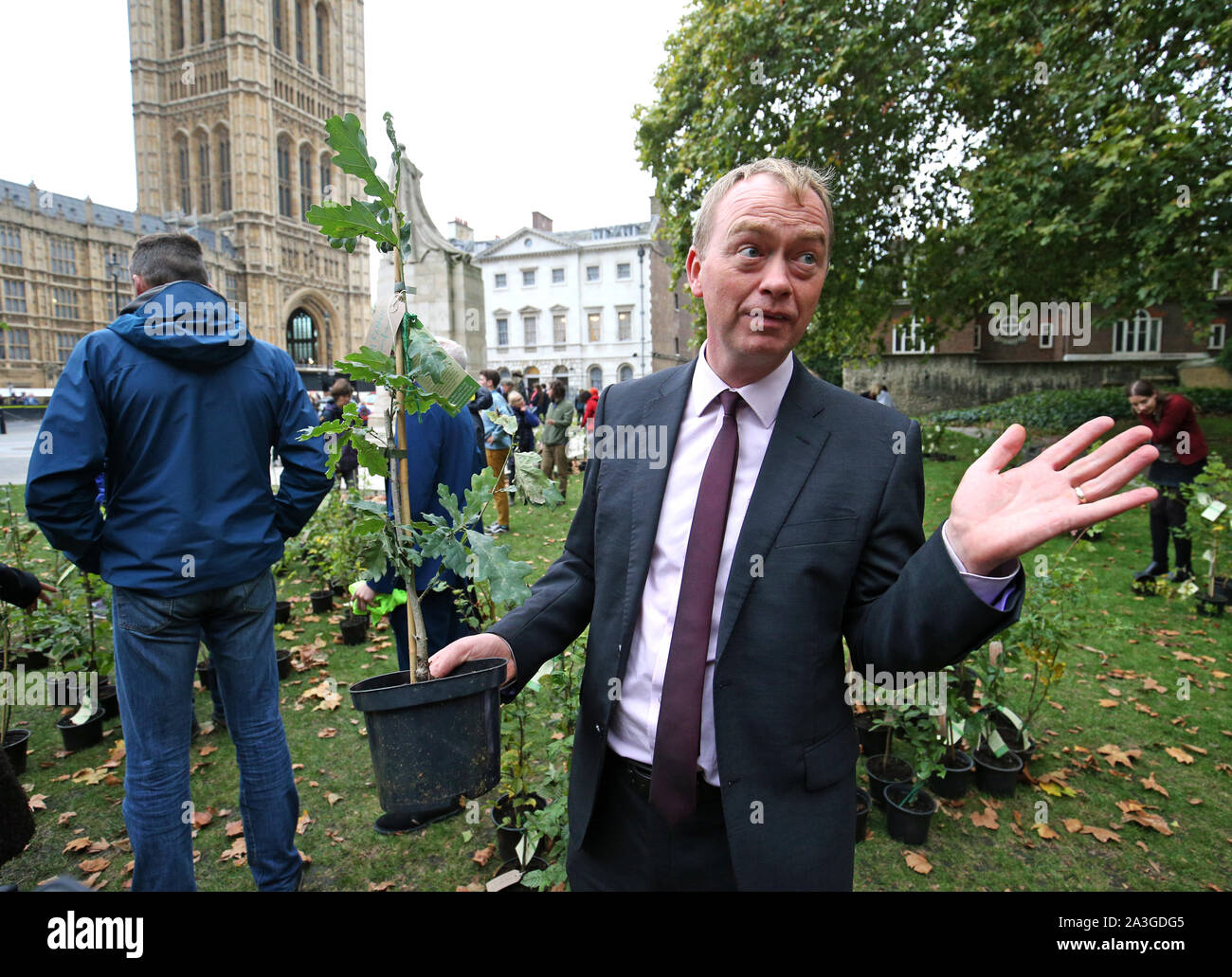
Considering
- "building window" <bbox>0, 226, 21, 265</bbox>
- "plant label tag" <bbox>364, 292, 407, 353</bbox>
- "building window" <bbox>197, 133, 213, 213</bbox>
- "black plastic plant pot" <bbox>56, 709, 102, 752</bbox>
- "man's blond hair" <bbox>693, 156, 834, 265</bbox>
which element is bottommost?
"black plastic plant pot" <bbox>56, 709, 102, 752</bbox>

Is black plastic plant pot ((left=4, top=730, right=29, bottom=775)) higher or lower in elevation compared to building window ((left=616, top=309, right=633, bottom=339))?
lower

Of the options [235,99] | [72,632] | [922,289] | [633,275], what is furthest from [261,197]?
[72,632]

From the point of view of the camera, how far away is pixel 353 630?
6883 millimetres

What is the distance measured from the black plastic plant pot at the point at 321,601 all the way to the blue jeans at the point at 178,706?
5.02 meters

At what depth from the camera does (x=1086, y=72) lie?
37.1 ft

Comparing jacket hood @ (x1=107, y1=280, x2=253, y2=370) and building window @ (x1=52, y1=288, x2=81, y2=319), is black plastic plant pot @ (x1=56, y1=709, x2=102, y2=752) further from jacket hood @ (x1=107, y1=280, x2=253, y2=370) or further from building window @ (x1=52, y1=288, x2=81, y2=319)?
building window @ (x1=52, y1=288, x2=81, y2=319)

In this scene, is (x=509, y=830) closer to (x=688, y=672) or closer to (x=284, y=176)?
(x=688, y=672)

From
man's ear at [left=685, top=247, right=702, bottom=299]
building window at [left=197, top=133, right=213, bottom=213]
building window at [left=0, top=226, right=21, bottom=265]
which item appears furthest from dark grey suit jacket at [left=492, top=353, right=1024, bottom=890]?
building window at [left=197, top=133, right=213, bottom=213]

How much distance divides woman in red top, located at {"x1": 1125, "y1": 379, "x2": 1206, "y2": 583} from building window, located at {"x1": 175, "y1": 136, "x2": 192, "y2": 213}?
9264 centimetres

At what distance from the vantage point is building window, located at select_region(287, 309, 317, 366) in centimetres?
8169

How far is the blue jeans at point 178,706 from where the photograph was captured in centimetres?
272

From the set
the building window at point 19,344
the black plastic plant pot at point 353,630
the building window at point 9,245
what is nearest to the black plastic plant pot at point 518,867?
the black plastic plant pot at point 353,630
